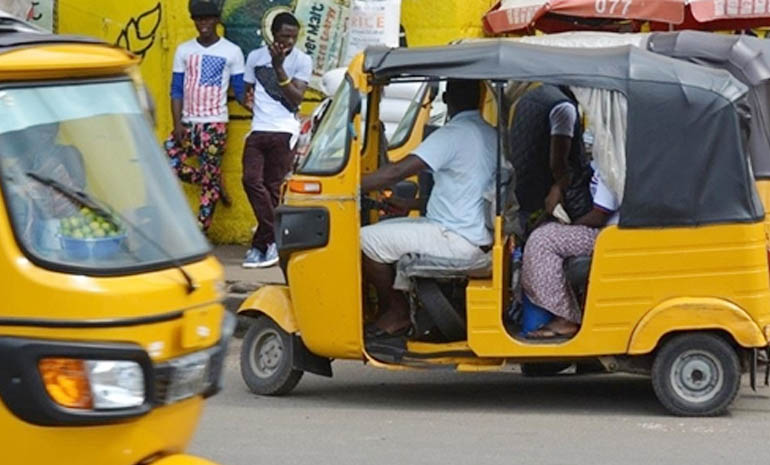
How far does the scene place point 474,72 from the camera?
868 cm

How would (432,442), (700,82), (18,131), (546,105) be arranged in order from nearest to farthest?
(18,131) → (432,442) → (700,82) → (546,105)

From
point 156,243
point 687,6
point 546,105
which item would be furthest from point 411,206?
point 156,243

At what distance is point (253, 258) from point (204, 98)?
1371mm

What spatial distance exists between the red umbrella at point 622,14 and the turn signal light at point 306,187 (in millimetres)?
4829

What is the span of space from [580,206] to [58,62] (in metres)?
5.01

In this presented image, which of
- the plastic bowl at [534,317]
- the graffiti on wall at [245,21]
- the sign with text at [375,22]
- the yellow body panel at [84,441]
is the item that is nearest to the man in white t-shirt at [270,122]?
the sign with text at [375,22]

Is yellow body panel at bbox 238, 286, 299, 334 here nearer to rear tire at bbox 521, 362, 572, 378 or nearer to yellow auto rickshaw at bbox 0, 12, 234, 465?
rear tire at bbox 521, 362, 572, 378

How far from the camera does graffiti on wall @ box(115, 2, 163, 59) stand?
46.4 ft

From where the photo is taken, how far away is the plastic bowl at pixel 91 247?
14.7 feet

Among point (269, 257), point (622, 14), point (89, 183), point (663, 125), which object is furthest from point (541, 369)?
point (89, 183)

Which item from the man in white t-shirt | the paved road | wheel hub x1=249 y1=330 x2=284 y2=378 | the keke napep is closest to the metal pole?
the keke napep

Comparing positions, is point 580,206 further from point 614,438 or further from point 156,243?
point 156,243

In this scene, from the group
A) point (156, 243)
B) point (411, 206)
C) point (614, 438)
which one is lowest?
point (614, 438)

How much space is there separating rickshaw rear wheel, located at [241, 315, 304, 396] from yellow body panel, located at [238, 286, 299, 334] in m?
0.07
